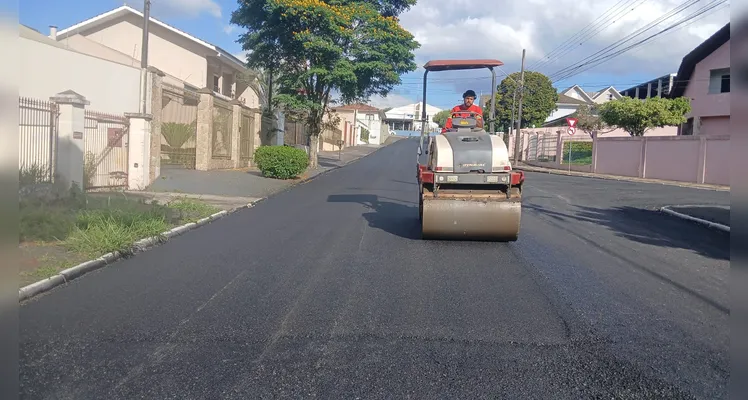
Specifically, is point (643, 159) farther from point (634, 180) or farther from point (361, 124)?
point (361, 124)

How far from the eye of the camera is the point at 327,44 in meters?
23.6

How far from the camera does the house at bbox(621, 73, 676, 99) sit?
46.3 m

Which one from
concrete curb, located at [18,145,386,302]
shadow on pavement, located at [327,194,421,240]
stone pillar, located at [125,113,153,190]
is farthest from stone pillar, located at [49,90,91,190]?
shadow on pavement, located at [327,194,421,240]

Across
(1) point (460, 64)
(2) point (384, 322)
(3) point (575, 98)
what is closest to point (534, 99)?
(3) point (575, 98)

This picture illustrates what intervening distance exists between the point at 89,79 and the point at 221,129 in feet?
28.0

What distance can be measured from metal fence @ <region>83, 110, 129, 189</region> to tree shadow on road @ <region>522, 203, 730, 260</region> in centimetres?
A: 1058

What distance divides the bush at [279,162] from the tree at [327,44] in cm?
359

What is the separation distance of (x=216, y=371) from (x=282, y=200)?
12.5 m

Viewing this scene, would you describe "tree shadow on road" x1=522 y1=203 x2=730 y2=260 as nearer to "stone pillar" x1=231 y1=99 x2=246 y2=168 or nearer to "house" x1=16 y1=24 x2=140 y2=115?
"house" x1=16 y1=24 x2=140 y2=115

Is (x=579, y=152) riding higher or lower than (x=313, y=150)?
higher

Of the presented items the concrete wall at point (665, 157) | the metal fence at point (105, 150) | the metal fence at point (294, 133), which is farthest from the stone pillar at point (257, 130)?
the concrete wall at point (665, 157)

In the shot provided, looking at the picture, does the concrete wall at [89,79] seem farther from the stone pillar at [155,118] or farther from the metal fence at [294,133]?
the metal fence at [294,133]

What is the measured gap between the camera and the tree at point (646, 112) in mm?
32656

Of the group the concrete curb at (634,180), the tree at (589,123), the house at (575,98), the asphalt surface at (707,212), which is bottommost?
the asphalt surface at (707,212)
